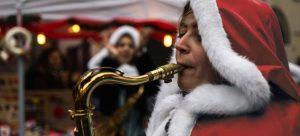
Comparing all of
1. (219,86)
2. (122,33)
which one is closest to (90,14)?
(122,33)

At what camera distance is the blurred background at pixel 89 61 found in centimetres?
602

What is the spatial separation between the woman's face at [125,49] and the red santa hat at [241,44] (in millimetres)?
3799

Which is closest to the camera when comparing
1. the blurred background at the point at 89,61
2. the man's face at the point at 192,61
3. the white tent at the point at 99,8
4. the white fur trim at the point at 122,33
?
the man's face at the point at 192,61

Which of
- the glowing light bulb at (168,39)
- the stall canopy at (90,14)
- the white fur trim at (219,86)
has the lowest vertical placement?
the white fur trim at (219,86)

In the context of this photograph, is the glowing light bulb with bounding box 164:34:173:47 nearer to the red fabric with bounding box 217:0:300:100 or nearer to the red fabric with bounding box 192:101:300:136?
the red fabric with bounding box 217:0:300:100

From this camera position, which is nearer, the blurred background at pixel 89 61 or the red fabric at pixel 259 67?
the red fabric at pixel 259 67

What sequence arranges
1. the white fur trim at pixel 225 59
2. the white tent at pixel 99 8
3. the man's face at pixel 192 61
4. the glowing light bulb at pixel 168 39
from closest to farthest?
the white fur trim at pixel 225 59, the man's face at pixel 192 61, the white tent at pixel 99 8, the glowing light bulb at pixel 168 39

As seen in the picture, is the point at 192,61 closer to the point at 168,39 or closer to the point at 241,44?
the point at 241,44

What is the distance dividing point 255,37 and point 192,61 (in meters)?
0.28

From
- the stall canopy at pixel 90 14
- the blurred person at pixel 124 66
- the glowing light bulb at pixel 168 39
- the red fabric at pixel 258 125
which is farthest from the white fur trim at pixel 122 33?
the red fabric at pixel 258 125

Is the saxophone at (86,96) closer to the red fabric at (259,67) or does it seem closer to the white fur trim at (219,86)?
the white fur trim at (219,86)

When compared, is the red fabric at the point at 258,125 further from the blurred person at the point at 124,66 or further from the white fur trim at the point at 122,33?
the white fur trim at the point at 122,33

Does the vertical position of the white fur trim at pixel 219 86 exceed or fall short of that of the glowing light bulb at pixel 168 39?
it falls short

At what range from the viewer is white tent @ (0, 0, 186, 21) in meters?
5.78
